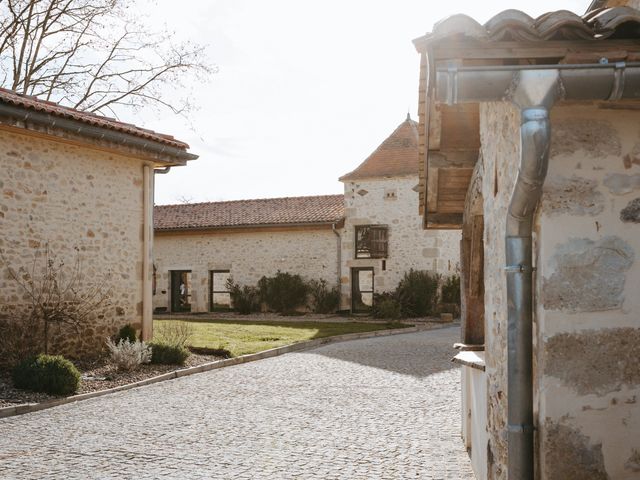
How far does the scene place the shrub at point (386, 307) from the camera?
76.7 feet

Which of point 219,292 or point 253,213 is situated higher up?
point 253,213

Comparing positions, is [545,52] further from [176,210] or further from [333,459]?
[176,210]

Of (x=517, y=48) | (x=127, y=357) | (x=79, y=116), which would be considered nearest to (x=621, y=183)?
(x=517, y=48)

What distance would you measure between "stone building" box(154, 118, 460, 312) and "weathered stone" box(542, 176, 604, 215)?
72.2 feet

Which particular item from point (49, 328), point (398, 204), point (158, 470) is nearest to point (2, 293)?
point (49, 328)

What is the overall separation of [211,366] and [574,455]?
29.2ft

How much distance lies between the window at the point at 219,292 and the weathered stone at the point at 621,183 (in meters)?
25.2

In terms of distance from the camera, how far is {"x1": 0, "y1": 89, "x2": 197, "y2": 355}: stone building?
1016 cm

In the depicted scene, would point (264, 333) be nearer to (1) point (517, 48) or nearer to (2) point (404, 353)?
(2) point (404, 353)

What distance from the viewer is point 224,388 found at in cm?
937

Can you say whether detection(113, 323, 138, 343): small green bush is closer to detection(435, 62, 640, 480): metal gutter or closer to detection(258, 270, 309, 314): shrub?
detection(435, 62, 640, 480): metal gutter

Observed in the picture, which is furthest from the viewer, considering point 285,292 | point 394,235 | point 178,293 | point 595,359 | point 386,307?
point 178,293

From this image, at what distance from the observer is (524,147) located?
9.93 ft

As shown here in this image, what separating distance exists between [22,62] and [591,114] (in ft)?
65.5
